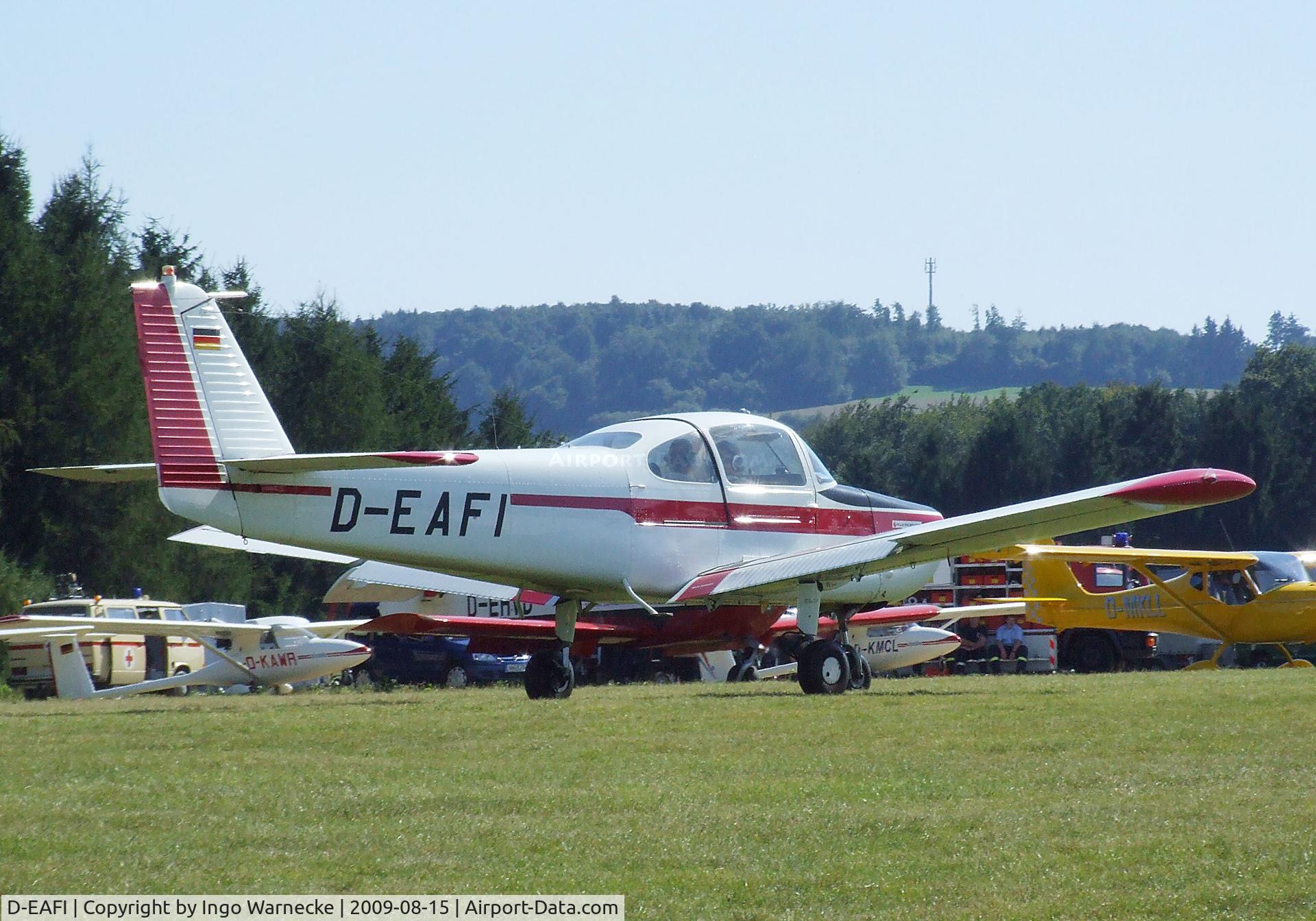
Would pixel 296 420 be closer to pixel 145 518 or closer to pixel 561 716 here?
pixel 145 518

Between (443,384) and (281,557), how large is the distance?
472 inches

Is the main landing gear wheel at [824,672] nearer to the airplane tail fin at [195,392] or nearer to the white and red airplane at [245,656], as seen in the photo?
the airplane tail fin at [195,392]

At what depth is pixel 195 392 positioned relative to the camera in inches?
459

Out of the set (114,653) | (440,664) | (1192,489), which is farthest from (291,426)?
(1192,489)

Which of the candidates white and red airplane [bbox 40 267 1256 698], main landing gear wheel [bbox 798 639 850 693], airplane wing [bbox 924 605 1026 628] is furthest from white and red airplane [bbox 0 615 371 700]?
airplane wing [bbox 924 605 1026 628]

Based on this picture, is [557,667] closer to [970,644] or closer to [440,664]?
[440,664]

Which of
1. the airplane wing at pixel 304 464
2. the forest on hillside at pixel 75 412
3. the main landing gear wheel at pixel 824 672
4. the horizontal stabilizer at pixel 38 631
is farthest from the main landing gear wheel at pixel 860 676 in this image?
the forest on hillside at pixel 75 412

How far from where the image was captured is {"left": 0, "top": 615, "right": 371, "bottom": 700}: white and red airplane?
17.9 meters

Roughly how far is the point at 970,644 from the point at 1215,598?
223 inches

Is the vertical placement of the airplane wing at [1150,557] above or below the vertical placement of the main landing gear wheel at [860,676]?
above

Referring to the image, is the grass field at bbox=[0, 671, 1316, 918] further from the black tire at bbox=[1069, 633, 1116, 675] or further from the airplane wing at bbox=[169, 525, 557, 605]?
the black tire at bbox=[1069, 633, 1116, 675]

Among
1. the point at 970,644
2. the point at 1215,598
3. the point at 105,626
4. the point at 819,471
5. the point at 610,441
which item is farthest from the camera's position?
the point at 970,644

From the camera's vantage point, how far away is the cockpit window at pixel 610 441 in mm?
13562

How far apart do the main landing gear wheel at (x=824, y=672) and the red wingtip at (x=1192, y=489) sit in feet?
11.3
